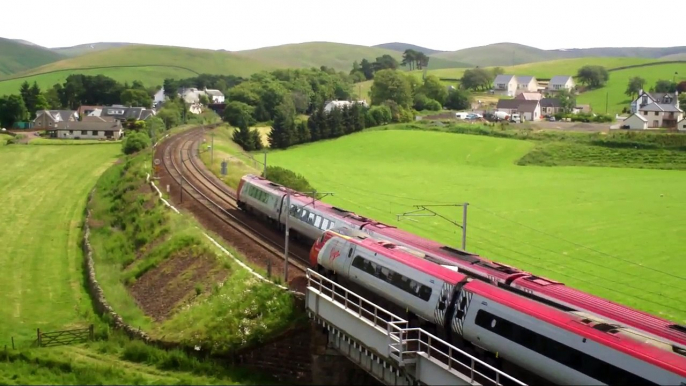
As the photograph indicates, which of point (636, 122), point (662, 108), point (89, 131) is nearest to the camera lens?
point (636, 122)

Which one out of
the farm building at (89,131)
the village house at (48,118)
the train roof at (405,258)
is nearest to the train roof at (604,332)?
the train roof at (405,258)

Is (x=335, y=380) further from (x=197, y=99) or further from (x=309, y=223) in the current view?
(x=197, y=99)

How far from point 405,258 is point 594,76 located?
532 feet

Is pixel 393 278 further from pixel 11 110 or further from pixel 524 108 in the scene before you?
pixel 11 110

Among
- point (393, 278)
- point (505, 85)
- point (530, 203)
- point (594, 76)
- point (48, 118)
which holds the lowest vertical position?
point (530, 203)

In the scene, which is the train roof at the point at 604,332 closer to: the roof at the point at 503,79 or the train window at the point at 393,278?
the train window at the point at 393,278

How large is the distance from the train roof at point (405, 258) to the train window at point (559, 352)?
2088mm

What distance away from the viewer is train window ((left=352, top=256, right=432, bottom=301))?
856 inches

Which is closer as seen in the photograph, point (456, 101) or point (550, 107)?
point (550, 107)

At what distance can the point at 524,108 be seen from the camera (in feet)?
422

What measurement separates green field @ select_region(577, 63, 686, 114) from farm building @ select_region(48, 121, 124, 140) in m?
94.3

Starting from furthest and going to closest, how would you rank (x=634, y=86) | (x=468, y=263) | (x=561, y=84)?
(x=561, y=84)
(x=634, y=86)
(x=468, y=263)

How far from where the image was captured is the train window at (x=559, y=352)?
15.7 m

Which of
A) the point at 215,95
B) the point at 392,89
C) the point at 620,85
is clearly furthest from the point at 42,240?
the point at 620,85
